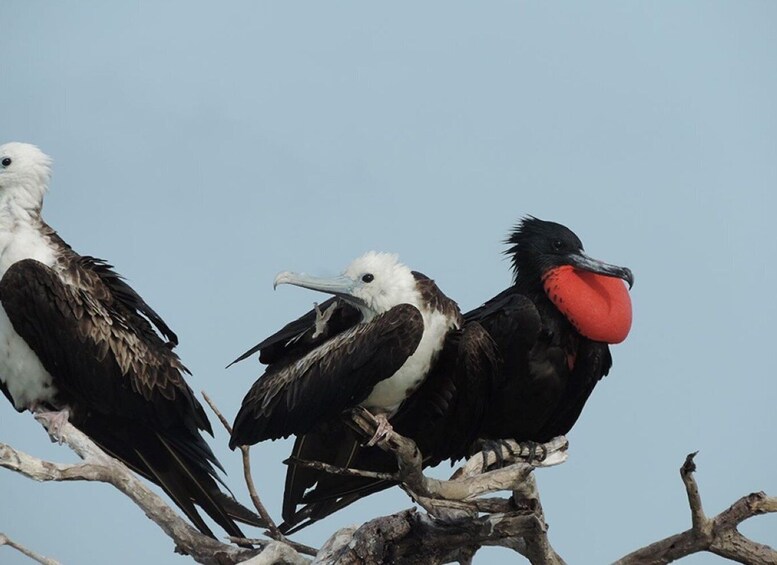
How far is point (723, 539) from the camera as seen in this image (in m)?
7.73

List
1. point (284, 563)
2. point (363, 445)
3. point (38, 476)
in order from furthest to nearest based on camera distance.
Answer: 1. point (363, 445)
2. point (284, 563)
3. point (38, 476)

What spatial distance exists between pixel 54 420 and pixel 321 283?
68.3 inches

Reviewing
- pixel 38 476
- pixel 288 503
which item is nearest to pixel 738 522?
pixel 288 503

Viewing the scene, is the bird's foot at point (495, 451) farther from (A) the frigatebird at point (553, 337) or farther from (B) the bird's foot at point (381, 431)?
(B) the bird's foot at point (381, 431)

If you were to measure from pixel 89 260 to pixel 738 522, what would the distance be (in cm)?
405

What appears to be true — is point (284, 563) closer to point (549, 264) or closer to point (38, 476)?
point (38, 476)

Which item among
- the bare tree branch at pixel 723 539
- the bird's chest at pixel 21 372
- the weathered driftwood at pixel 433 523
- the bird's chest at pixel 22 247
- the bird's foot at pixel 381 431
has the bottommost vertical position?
the bare tree branch at pixel 723 539

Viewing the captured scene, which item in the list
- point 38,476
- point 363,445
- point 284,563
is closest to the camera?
point 38,476

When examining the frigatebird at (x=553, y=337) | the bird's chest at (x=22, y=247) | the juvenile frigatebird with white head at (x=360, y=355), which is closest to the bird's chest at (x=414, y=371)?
the juvenile frigatebird with white head at (x=360, y=355)

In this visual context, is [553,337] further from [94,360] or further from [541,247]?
[94,360]

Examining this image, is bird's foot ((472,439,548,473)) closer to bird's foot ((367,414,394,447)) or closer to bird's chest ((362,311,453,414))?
bird's chest ((362,311,453,414))

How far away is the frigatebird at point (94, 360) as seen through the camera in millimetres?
8875

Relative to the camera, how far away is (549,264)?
927 centimetres

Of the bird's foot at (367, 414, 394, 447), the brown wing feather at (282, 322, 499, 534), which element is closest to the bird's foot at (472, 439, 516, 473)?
the brown wing feather at (282, 322, 499, 534)
